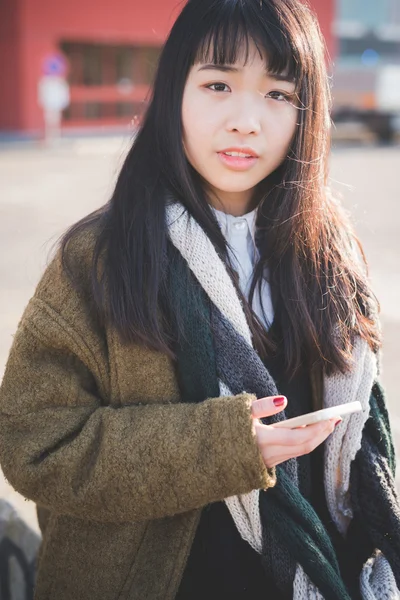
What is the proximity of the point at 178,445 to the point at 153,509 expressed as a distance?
0.46 feet

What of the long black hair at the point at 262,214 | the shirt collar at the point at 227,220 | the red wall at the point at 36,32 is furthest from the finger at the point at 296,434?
the red wall at the point at 36,32

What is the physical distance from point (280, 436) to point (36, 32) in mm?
19215

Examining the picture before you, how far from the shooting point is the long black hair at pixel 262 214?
4.91ft

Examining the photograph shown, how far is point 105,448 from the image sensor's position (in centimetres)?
141

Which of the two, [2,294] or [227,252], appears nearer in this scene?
[227,252]

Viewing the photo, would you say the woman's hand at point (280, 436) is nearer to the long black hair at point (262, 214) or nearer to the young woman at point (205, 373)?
the young woman at point (205, 373)

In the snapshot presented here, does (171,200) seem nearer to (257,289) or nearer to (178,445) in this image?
(257,289)

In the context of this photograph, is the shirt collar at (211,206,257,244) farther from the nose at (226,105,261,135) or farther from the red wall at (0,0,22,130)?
the red wall at (0,0,22,130)

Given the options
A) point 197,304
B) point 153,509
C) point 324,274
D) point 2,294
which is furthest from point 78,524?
point 2,294

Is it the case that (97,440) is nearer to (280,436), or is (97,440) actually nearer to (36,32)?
(280,436)

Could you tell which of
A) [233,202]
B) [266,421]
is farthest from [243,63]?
[266,421]

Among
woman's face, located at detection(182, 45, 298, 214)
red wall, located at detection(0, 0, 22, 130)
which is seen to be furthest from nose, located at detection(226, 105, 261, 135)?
red wall, located at detection(0, 0, 22, 130)

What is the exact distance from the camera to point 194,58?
1539 mm

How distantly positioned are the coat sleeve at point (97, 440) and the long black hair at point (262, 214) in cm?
12
